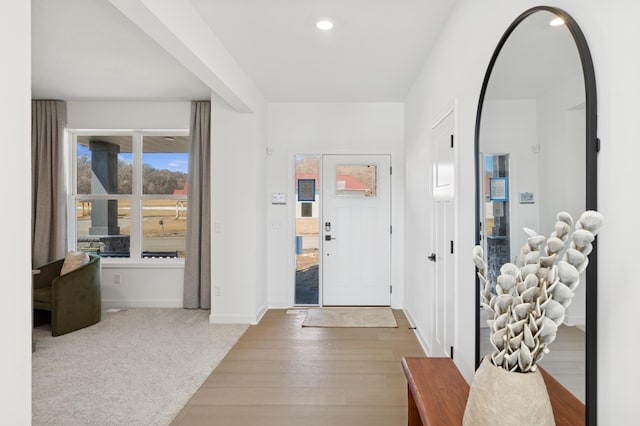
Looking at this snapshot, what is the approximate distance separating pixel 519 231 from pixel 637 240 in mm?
514

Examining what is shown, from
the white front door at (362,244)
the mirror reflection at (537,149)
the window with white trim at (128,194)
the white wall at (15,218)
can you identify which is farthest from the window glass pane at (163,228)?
the mirror reflection at (537,149)

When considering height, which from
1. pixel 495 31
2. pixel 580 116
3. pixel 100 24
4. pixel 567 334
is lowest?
pixel 567 334

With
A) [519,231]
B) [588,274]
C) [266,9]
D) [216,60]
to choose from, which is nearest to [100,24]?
[216,60]

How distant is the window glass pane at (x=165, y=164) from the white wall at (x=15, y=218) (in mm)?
3769

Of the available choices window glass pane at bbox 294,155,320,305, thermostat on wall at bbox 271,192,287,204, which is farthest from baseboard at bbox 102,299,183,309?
thermostat on wall at bbox 271,192,287,204

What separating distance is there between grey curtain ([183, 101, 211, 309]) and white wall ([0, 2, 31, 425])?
11.0 ft

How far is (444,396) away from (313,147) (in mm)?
3619

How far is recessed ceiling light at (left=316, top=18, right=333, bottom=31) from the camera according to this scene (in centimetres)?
257

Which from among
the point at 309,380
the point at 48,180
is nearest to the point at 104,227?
the point at 48,180

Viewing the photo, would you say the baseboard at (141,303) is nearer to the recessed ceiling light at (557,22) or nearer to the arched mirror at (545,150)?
the arched mirror at (545,150)

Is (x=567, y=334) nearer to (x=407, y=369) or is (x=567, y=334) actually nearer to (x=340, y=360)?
(x=407, y=369)

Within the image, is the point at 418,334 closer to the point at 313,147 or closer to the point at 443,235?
the point at 443,235

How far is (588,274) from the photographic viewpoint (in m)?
1.01

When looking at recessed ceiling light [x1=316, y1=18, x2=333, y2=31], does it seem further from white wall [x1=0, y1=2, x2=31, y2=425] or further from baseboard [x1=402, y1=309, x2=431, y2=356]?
baseboard [x1=402, y1=309, x2=431, y2=356]
